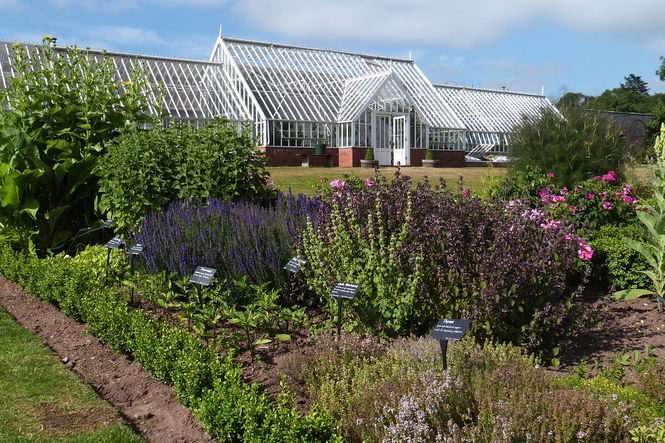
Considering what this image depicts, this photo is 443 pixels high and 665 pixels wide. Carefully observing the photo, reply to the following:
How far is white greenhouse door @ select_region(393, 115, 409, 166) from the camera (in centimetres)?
2638

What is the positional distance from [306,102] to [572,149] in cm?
1708

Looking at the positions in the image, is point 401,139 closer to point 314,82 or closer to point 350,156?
point 350,156

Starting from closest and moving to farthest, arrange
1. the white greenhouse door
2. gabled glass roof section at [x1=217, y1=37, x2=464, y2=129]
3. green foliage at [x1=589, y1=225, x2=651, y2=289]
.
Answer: green foliage at [x1=589, y1=225, x2=651, y2=289] < gabled glass roof section at [x1=217, y1=37, x2=464, y2=129] < the white greenhouse door

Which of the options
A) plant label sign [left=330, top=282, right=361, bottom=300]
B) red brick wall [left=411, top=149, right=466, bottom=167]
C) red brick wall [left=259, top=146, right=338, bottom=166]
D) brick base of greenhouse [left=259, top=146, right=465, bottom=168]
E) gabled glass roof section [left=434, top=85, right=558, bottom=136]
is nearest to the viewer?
plant label sign [left=330, top=282, right=361, bottom=300]

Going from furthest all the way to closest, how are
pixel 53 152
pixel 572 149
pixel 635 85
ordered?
pixel 635 85 < pixel 572 149 < pixel 53 152

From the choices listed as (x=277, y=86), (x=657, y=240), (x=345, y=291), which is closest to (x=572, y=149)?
(x=657, y=240)

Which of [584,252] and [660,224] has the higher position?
[660,224]

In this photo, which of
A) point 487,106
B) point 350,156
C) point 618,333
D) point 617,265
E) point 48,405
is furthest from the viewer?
point 487,106

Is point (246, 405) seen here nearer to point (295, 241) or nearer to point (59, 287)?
point (295, 241)

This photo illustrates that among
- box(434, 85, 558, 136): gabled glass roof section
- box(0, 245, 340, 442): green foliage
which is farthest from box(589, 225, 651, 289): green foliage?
box(434, 85, 558, 136): gabled glass roof section

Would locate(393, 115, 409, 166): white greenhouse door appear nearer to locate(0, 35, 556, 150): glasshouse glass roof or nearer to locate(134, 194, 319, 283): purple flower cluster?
locate(0, 35, 556, 150): glasshouse glass roof

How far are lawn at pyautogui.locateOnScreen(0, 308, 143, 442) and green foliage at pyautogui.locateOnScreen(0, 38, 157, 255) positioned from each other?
3.39 meters

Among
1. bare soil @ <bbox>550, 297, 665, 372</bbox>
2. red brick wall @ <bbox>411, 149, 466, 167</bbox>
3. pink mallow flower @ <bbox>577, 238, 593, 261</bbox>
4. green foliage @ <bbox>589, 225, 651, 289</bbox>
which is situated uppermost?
red brick wall @ <bbox>411, 149, 466, 167</bbox>

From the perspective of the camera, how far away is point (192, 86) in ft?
84.4
